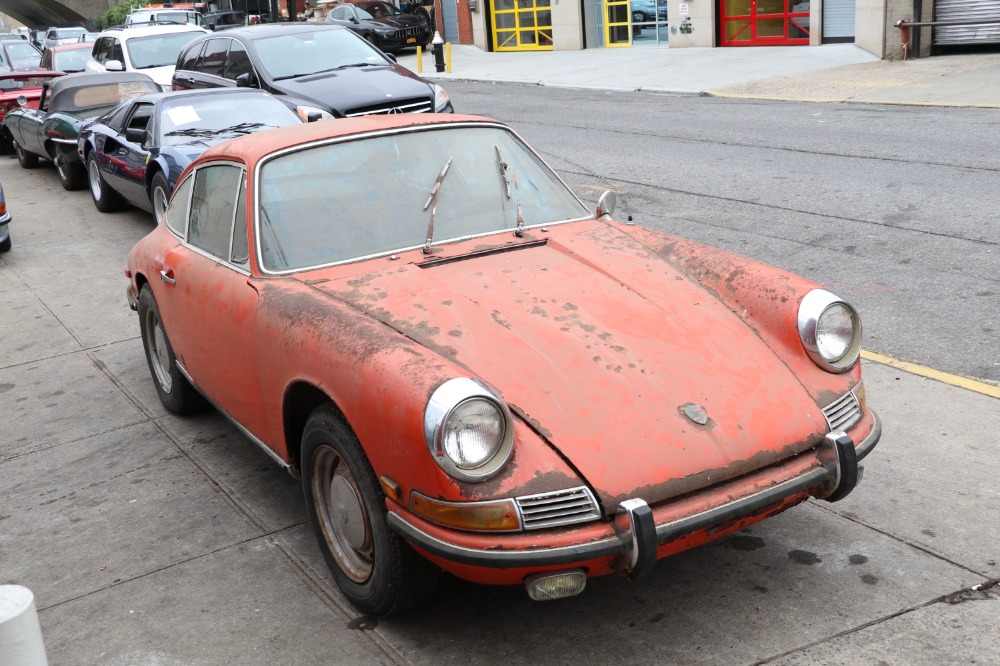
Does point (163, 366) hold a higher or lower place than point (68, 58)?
lower

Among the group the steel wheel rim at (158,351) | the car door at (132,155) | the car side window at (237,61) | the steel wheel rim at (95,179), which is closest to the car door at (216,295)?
the steel wheel rim at (158,351)

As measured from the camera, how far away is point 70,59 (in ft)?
68.2

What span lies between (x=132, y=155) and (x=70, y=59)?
12.1m

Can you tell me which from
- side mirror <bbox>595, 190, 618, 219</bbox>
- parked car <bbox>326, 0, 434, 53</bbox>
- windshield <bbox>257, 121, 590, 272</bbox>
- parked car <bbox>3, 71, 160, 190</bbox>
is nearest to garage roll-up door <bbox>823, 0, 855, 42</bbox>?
parked car <bbox>326, 0, 434, 53</bbox>

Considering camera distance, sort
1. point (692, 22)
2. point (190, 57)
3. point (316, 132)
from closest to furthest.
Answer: point (316, 132), point (190, 57), point (692, 22)

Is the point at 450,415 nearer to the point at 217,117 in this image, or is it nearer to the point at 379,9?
the point at 217,117

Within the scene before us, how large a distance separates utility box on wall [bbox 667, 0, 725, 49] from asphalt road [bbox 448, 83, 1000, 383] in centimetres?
841

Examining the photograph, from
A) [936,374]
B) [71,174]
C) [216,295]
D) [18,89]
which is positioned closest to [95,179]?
[71,174]

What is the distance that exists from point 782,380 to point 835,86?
15.0 metres

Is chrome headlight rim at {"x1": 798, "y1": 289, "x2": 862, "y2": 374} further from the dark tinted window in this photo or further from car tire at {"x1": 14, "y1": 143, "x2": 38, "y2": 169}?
car tire at {"x1": 14, "y1": 143, "x2": 38, "y2": 169}

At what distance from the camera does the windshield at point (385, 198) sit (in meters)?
4.39

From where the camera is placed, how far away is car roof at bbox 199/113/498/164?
4.64 metres

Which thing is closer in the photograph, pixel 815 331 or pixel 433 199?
pixel 815 331

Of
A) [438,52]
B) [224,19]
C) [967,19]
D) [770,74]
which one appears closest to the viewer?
[967,19]
